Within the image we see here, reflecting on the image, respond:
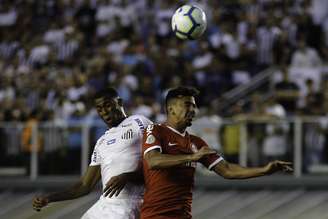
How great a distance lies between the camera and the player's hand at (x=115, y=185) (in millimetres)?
7391

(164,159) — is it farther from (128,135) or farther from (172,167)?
(128,135)

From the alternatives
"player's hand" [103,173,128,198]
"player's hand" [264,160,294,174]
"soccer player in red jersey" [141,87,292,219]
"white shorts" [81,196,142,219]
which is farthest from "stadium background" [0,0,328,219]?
"player's hand" [264,160,294,174]

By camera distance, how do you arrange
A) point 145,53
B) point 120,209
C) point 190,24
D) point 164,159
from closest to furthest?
1. point 164,159
2. point 120,209
3. point 190,24
4. point 145,53

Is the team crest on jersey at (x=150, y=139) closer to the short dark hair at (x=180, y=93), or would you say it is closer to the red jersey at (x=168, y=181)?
the red jersey at (x=168, y=181)

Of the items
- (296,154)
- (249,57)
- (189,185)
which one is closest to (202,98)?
(249,57)

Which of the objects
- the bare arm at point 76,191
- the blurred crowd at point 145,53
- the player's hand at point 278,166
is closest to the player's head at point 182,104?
the player's hand at point 278,166

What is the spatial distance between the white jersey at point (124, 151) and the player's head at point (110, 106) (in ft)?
0.23

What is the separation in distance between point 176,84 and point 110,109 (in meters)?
7.72

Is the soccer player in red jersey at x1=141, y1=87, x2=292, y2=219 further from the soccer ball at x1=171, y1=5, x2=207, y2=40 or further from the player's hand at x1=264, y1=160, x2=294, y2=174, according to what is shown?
the soccer ball at x1=171, y1=5, x2=207, y2=40

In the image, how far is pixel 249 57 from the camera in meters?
16.4

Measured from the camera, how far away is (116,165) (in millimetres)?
7621

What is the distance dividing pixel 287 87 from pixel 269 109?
46.5 inches

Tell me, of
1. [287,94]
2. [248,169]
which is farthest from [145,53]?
[248,169]

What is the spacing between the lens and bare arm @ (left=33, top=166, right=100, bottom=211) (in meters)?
7.59
